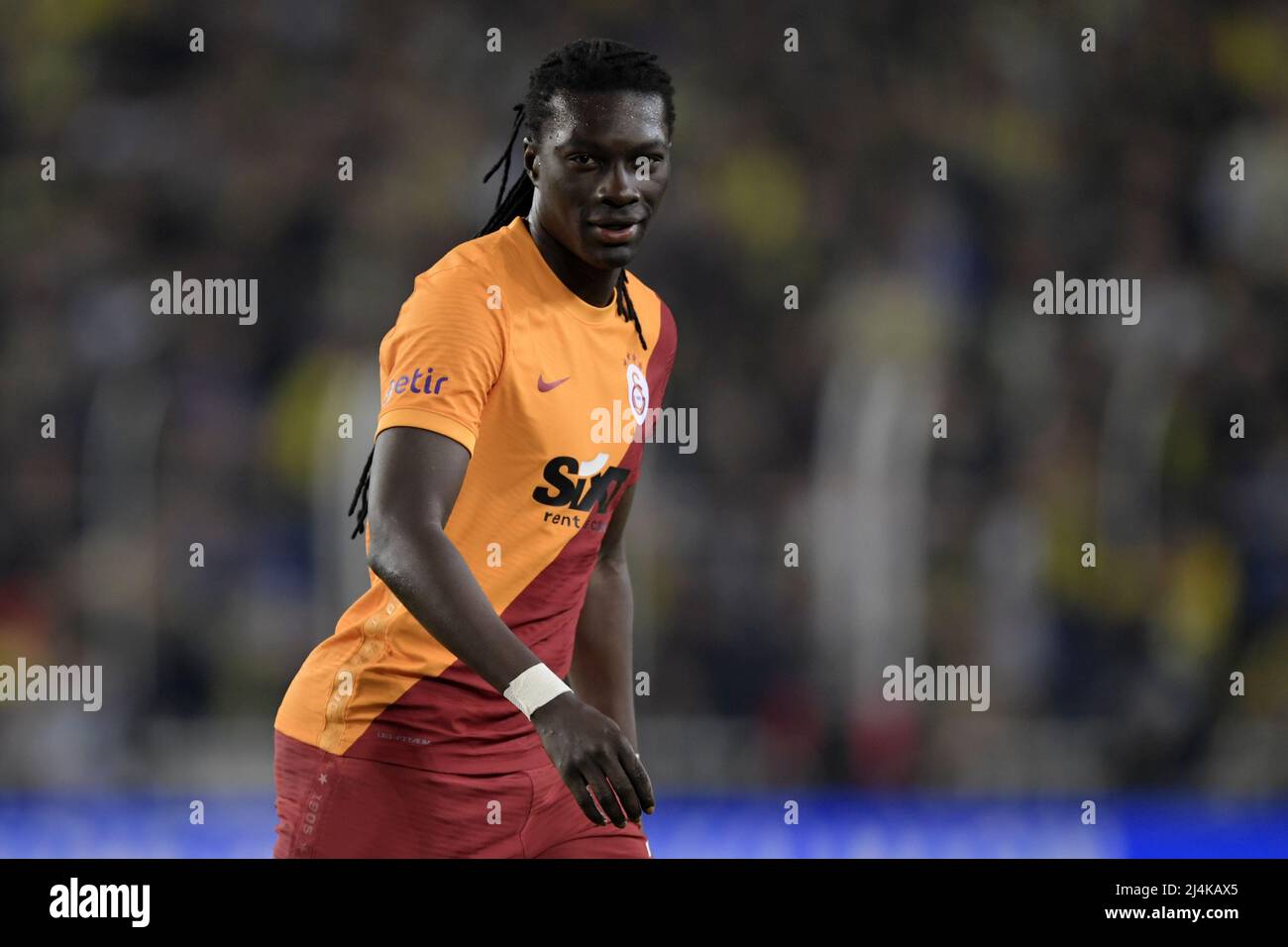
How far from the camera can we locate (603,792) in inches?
103

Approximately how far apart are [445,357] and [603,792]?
33.9 inches

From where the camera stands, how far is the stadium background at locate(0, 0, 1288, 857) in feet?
21.8

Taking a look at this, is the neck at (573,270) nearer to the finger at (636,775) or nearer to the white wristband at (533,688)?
the white wristband at (533,688)

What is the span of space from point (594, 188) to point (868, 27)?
19.7 ft

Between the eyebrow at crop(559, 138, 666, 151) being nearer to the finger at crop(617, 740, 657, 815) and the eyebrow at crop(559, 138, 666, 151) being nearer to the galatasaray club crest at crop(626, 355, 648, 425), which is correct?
the galatasaray club crest at crop(626, 355, 648, 425)

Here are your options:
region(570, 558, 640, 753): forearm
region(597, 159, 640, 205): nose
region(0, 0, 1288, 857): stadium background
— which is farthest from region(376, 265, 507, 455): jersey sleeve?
region(0, 0, 1288, 857): stadium background

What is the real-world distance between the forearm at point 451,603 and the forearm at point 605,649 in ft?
3.22

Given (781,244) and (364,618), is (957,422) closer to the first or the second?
(781,244)

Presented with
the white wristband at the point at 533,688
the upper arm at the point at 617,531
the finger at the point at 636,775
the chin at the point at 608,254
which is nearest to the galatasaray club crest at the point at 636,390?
the upper arm at the point at 617,531

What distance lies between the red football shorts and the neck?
0.95m

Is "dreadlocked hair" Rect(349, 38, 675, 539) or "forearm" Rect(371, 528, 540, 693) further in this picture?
"dreadlocked hair" Rect(349, 38, 675, 539)

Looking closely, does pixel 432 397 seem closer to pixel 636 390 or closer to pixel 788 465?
pixel 636 390

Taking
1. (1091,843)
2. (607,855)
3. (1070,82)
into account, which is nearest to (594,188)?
(607,855)

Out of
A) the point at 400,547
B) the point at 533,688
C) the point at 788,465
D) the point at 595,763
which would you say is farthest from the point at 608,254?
the point at 788,465
